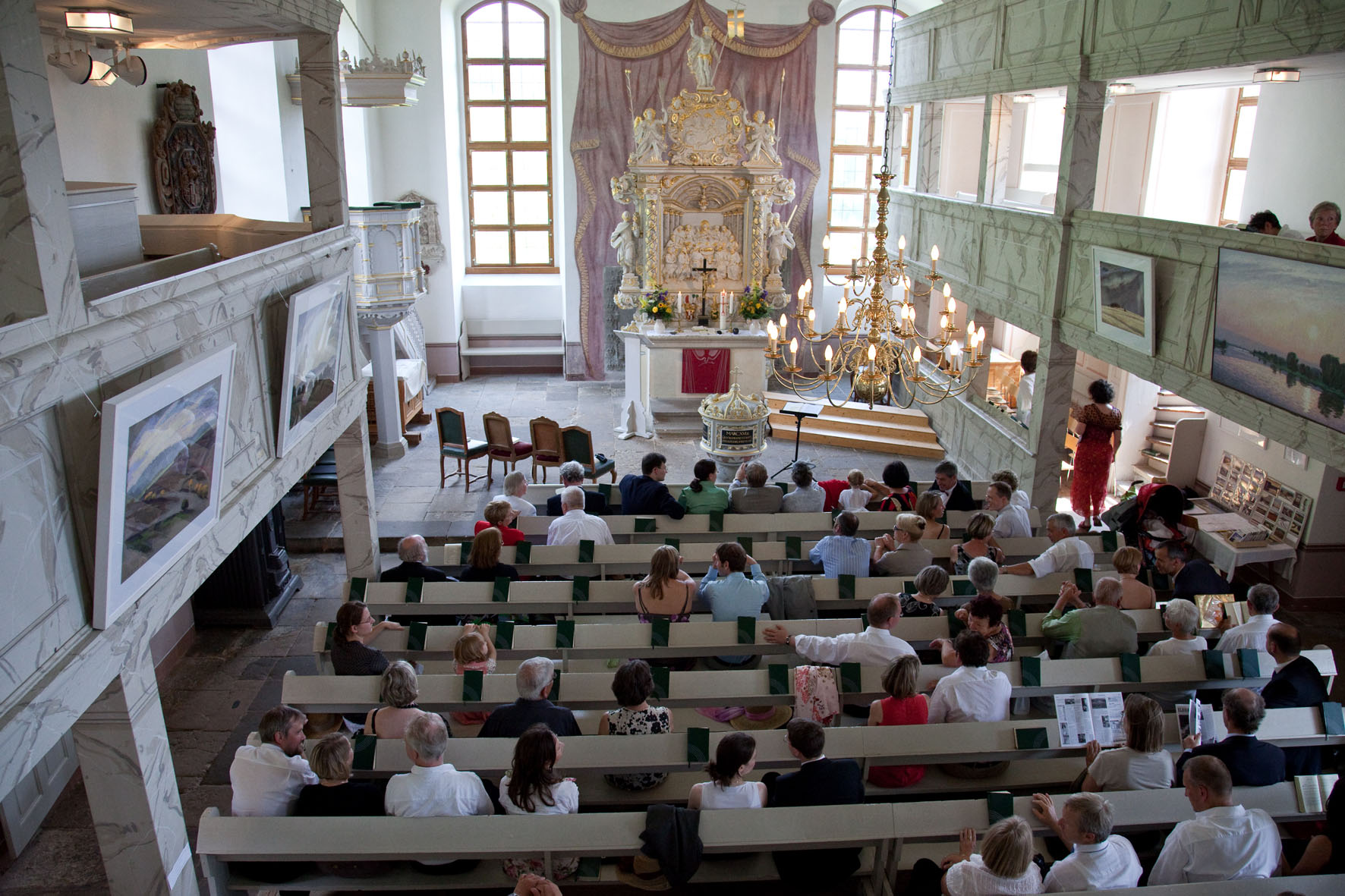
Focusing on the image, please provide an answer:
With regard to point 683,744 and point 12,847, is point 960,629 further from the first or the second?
point 12,847

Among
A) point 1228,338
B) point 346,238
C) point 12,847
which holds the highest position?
point 346,238

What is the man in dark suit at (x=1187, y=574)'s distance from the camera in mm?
6125

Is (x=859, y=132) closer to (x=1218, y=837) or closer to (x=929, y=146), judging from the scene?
(x=929, y=146)

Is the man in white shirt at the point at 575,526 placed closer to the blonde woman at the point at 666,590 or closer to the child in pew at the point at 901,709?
the blonde woman at the point at 666,590

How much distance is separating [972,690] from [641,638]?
1.81m

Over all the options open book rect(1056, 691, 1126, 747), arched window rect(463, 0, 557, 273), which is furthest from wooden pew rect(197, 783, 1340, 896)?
arched window rect(463, 0, 557, 273)

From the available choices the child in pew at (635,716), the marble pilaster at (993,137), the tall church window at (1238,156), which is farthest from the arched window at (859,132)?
the child in pew at (635,716)

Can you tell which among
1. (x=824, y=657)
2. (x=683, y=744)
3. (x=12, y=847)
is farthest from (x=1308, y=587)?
(x=12, y=847)

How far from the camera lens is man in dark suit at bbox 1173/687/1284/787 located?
4.10 m

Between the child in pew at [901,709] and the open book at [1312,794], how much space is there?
153cm

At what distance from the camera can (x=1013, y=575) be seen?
6.39 m

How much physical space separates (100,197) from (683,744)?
3.83 m

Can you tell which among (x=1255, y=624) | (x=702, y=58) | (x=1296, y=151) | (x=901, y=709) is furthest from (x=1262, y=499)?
(x=702, y=58)

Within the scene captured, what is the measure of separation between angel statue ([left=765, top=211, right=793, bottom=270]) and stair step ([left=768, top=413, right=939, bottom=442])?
2.84m
